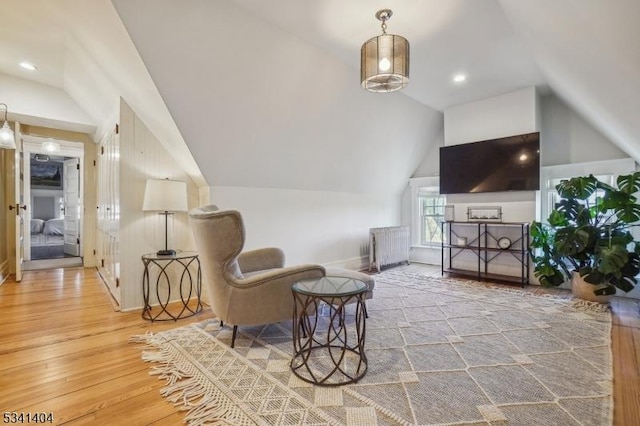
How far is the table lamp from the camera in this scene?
2.91m

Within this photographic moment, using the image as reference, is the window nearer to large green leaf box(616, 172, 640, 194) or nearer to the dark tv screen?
the dark tv screen

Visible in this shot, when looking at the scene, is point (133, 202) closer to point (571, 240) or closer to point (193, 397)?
point (193, 397)

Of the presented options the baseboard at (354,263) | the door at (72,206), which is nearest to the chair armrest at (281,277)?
the baseboard at (354,263)

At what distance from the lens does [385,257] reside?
5.03 m

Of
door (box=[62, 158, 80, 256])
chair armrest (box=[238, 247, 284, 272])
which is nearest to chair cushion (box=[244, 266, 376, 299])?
chair armrest (box=[238, 247, 284, 272])

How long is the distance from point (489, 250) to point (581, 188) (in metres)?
1.43

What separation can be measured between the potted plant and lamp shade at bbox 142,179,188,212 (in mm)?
4196

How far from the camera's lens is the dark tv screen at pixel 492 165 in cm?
396

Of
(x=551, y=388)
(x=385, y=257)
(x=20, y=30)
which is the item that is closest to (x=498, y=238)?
(x=385, y=257)

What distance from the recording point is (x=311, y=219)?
14.7 ft

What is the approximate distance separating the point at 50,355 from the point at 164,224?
5.04 ft

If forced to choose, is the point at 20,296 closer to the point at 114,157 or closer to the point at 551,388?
the point at 114,157

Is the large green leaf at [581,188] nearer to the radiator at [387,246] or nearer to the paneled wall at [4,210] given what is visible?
the radiator at [387,246]

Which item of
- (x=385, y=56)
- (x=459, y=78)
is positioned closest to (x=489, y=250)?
(x=459, y=78)
